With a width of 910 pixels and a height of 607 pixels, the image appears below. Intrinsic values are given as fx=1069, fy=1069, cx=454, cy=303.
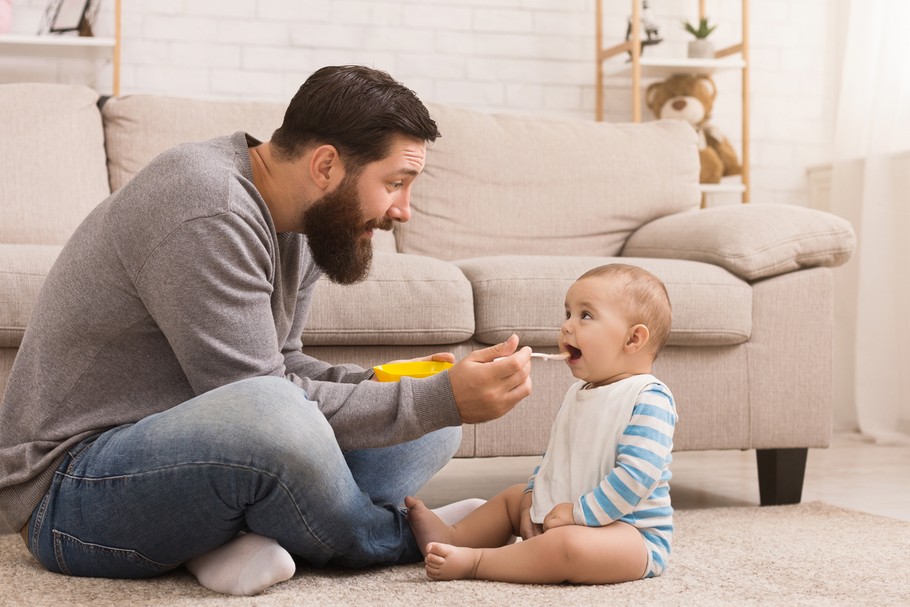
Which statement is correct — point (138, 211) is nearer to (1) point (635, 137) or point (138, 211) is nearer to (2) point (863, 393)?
(1) point (635, 137)

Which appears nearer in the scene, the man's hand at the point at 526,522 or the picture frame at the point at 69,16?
the man's hand at the point at 526,522

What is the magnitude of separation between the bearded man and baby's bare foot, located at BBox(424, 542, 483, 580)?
0.10 meters

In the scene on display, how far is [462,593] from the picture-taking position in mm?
1333

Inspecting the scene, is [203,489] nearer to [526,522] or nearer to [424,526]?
[424,526]

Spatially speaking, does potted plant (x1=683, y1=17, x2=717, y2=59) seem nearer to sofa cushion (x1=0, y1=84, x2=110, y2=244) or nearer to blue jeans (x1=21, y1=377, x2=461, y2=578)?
sofa cushion (x1=0, y1=84, x2=110, y2=244)

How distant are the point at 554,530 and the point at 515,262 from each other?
34.0 inches

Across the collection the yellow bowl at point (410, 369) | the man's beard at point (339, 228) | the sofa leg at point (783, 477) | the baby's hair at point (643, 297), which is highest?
the man's beard at point (339, 228)

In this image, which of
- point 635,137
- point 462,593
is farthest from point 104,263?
point 635,137

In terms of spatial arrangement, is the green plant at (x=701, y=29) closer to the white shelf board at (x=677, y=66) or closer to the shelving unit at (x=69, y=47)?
the white shelf board at (x=677, y=66)

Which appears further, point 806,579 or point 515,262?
point 515,262

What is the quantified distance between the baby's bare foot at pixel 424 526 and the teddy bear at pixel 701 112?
2396 millimetres

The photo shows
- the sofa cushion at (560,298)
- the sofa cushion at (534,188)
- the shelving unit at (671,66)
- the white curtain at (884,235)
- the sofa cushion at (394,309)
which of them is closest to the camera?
the sofa cushion at (394,309)

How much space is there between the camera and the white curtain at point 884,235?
3297 mm

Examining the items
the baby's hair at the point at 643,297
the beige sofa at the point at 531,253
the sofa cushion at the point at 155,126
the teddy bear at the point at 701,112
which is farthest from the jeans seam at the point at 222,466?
the teddy bear at the point at 701,112
